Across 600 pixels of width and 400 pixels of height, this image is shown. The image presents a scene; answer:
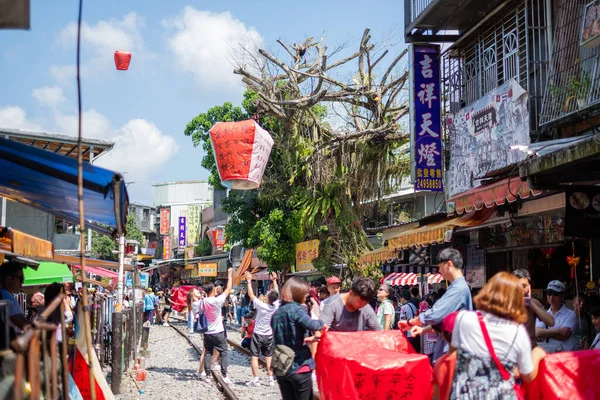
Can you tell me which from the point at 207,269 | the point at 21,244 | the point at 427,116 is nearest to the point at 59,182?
the point at 21,244

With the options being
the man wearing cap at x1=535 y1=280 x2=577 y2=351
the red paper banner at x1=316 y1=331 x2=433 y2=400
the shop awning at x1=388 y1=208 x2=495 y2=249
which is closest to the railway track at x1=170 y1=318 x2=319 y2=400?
the shop awning at x1=388 y1=208 x2=495 y2=249

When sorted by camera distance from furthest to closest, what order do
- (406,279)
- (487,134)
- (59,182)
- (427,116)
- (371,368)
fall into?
(406,279), (427,116), (487,134), (59,182), (371,368)

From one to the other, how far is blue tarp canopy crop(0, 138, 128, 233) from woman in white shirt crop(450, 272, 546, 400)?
10.1 ft

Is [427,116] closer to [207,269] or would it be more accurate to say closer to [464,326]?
[464,326]

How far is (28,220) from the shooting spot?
27203 mm

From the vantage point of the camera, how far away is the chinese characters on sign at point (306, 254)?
24125 mm

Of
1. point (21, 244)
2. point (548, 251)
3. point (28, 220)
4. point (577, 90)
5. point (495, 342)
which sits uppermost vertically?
point (577, 90)

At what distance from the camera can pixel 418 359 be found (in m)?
6.22

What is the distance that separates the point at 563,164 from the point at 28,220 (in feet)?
78.0

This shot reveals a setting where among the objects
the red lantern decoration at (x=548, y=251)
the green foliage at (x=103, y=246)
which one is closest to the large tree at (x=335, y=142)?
the red lantern decoration at (x=548, y=251)

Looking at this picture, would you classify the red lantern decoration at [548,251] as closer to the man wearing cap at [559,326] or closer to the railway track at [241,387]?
the man wearing cap at [559,326]

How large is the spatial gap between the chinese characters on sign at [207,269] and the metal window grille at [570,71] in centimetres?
3755

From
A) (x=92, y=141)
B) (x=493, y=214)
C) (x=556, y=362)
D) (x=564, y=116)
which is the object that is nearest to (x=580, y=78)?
(x=564, y=116)

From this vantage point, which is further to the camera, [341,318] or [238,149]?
[238,149]
